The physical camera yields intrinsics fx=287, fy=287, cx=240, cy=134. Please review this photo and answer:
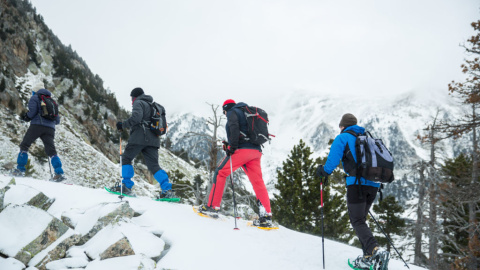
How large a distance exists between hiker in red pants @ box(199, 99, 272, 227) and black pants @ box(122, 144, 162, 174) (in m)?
1.45

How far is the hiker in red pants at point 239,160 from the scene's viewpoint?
17.6 ft

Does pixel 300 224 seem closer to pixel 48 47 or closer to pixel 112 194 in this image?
pixel 112 194

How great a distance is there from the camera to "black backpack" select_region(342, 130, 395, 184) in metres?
3.86

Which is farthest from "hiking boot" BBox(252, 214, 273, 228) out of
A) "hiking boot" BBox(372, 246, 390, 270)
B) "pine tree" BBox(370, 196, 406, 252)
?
"pine tree" BBox(370, 196, 406, 252)

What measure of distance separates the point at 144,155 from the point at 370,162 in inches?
178

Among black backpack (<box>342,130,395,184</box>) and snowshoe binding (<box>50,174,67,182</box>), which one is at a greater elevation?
black backpack (<box>342,130,395,184</box>)

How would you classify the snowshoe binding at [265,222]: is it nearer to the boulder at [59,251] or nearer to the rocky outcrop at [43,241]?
the boulder at [59,251]

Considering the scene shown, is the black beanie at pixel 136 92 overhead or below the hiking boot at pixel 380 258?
overhead

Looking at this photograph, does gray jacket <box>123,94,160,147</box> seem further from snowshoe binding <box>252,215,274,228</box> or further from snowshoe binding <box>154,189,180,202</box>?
snowshoe binding <box>252,215,274,228</box>

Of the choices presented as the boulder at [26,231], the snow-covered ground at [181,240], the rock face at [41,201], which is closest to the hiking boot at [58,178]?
the snow-covered ground at [181,240]

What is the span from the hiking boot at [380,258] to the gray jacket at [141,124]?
15.0 ft

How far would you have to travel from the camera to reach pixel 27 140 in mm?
6805

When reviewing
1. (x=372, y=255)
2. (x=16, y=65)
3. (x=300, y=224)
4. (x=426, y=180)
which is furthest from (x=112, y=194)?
(x=16, y=65)

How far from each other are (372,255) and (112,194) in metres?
5.19
